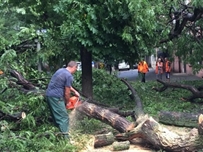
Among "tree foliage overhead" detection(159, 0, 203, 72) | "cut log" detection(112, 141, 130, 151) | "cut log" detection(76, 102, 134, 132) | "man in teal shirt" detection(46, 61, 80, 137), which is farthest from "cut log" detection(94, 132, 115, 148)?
"tree foliage overhead" detection(159, 0, 203, 72)

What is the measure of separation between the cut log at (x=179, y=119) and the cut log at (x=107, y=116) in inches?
49.5

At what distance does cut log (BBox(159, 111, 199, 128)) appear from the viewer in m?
7.41

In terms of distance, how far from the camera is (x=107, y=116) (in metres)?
6.97

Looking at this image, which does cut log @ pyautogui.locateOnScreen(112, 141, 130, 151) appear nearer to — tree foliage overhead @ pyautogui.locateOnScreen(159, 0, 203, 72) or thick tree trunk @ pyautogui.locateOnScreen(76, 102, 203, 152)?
thick tree trunk @ pyautogui.locateOnScreen(76, 102, 203, 152)

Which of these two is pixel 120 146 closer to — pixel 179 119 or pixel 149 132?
pixel 149 132

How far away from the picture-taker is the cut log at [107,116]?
6676 mm

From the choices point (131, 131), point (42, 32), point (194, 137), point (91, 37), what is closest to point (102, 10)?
point (91, 37)

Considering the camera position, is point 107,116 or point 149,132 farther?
point 107,116

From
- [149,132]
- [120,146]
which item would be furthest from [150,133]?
[120,146]

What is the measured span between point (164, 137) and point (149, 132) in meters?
0.29

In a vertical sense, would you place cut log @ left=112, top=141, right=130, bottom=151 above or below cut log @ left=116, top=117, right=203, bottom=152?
below

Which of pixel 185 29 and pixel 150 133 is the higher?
pixel 185 29

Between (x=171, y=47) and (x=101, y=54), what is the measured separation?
6.24 metres

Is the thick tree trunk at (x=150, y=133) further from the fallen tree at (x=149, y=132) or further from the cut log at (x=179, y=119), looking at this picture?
the cut log at (x=179, y=119)
